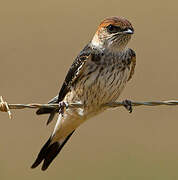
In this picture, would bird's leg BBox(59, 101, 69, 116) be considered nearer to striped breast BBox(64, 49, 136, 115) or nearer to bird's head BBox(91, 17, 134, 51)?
striped breast BBox(64, 49, 136, 115)

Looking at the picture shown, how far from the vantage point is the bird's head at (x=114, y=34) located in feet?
22.2

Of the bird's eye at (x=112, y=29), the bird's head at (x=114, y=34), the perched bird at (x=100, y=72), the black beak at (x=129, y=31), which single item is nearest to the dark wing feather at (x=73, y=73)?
the perched bird at (x=100, y=72)

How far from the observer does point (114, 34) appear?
6.88 metres

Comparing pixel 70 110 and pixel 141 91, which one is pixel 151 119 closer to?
pixel 141 91

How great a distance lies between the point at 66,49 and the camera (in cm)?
1013

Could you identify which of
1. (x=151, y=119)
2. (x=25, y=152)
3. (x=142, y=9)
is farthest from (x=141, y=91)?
(x=142, y=9)

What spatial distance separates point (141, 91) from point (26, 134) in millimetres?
1476

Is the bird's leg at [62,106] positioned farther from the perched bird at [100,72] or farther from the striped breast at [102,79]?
the striped breast at [102,79]

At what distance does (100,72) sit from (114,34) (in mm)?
421

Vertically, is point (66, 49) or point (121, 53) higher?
point (121, 53)

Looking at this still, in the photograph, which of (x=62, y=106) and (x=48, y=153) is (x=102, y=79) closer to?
(x=62, y=106)

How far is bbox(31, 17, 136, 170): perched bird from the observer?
669 centimetres

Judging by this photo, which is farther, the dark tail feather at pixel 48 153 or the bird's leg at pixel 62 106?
the dark tail feather at pixel 48 153

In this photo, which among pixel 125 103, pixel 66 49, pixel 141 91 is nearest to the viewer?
pixel 125 103
